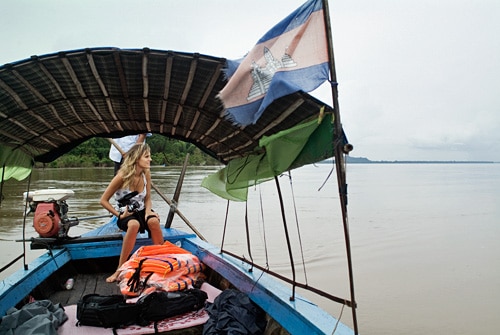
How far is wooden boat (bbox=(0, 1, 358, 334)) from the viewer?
233 cm

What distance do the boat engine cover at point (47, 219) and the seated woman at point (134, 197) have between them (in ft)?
2.29

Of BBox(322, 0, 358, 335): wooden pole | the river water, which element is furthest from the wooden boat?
the river water

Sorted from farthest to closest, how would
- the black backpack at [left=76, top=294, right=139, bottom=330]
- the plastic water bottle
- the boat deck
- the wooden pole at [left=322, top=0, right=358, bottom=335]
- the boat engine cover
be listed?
the boat engine cover → the plastic water bottle → the boat deck → the black backpack at [left=76, top=294, right=139, bottom=330] → the wooden pole at [left=322, top=0, right=358, bottom=335]

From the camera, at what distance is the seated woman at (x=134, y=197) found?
410 centimetres

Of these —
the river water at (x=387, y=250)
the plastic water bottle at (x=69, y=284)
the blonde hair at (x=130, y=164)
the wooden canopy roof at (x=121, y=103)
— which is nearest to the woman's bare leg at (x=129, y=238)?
the blonde hair at (x=130, y=164)

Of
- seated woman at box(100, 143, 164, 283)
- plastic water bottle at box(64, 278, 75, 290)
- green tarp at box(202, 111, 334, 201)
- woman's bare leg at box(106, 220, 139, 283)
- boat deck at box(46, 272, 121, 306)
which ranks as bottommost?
boat deck at box(46, 272, 121, 306)

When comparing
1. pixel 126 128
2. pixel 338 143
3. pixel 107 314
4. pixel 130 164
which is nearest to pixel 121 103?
pixel 126 128

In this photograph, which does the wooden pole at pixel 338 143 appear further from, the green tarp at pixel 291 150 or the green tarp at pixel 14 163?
the green tarp at pixel 14 163

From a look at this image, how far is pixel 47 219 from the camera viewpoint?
439cm

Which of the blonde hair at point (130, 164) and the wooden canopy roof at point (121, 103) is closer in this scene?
the wooden canopy roof at point (121, 103)

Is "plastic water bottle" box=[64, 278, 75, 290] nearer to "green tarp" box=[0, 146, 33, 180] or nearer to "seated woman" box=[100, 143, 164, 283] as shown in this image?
"seated woman" box=[100, 143, 164, 283]

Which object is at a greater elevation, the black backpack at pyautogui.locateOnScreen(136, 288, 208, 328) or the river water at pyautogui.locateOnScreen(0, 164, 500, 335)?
the black backpack at pyautogui.locateOnScreen(136, 288, 208, 328)

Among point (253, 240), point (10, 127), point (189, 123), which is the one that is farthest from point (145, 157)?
point (253, 240)

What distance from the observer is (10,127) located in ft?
10.7
